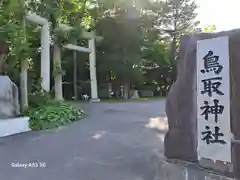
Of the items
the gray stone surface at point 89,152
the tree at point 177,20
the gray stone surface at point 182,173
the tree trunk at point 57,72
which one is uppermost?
the tree at point 177,20

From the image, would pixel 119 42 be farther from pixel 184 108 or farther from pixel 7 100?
pixel 184 108

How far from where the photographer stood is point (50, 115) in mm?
8844

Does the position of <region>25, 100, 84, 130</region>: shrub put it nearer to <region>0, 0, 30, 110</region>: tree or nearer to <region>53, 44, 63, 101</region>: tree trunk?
<region>0, 0, 30, 110</region>: tree

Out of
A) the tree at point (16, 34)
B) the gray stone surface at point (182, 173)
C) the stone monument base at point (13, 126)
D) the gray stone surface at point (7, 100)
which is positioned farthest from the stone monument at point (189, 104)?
the tree at point (16, 34)

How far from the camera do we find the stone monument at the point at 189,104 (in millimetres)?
3301

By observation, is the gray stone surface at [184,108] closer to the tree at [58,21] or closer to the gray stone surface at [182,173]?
the gray stone surface at [182,173]

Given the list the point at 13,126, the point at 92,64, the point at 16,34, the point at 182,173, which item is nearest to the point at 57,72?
the point at 92,64

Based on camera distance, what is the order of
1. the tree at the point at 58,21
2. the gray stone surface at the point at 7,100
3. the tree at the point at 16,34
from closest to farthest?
the gray stone surface at the point at 7,100 → the tree at the point at 16,34 → the tree at the point at 58,21

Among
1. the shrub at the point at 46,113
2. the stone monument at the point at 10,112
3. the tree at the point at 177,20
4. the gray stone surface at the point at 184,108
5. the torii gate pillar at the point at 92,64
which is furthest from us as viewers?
the tree at the point at 177,20

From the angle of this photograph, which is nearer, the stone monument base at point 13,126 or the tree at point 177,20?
the stone monument base at point 13,126

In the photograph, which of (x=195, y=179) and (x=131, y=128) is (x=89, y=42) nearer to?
(x=131, y=128)

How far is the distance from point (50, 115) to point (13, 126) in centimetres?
131

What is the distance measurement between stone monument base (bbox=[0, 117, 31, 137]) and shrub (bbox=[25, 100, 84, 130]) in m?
0.24

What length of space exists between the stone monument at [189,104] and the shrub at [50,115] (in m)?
4.96
